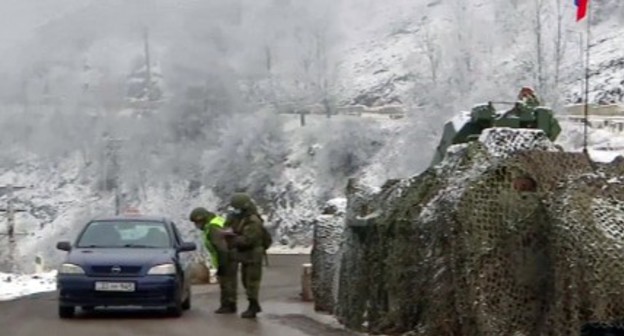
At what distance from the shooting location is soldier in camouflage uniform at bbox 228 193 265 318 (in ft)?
57.3

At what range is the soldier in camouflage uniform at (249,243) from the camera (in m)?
17.5

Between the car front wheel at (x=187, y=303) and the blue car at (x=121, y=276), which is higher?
the blue car at (x=121, y=276)

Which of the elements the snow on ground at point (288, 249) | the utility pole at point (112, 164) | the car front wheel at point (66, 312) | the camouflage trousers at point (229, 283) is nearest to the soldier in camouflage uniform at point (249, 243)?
the camouflage trousers at point (229, 283)

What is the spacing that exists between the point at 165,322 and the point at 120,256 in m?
1.15

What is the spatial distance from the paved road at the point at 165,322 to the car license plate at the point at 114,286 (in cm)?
41

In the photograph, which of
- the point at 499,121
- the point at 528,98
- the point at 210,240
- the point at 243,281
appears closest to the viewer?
the point at 243,281

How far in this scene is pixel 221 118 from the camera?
5856 cm

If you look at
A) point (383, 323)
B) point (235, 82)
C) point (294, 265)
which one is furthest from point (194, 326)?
point (235, 82)

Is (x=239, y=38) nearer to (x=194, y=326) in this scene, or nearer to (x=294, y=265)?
(x=294, y=265)

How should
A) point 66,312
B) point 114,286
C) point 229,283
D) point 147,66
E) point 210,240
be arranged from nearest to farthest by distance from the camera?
point 114,286, point 66,312, point 229,283, point 210,240, point 147,66

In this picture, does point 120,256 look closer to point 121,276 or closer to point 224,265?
point 121,276

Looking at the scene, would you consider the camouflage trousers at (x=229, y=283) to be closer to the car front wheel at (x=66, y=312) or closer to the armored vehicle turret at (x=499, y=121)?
the car front wheel at (x=66, y=312)

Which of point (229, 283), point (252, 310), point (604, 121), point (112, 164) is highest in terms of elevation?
point (604, 121)

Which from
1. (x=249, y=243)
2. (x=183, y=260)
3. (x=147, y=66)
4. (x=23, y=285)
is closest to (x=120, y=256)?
(x=183, y=260)
